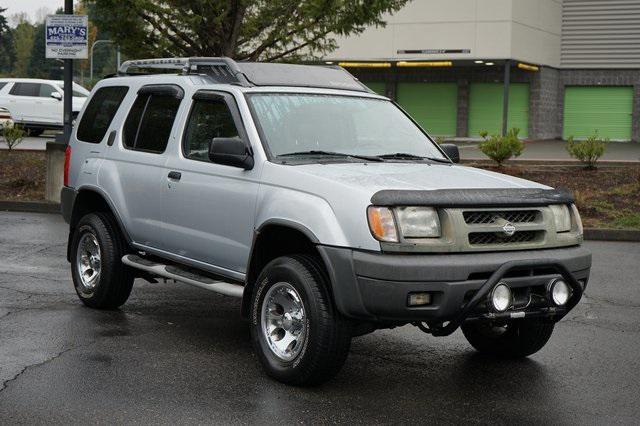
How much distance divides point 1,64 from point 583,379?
5161 inches

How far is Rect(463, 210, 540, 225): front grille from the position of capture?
18.8 ft

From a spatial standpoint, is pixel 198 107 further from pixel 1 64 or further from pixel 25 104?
pixel 1 64

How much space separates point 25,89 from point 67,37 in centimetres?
1767

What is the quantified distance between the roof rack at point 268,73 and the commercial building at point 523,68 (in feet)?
104

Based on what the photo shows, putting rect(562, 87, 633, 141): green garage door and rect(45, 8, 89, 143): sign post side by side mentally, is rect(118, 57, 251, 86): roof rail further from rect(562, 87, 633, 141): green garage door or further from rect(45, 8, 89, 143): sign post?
rect(562, 87, 633, 141): green garage door

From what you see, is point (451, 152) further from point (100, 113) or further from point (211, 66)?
point (100, 113)

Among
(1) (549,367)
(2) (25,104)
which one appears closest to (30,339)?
(1) (549,367)

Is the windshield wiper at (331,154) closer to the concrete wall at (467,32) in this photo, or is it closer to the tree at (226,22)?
the tree at (226,22)

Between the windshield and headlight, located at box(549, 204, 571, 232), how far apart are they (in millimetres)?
1223

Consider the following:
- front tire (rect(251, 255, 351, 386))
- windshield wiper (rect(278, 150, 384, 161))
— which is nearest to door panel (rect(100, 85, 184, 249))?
windshield wiper (rect(278, 150, 384, 161))

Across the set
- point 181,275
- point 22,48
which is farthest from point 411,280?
point 22,48

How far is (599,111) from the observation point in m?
42.5

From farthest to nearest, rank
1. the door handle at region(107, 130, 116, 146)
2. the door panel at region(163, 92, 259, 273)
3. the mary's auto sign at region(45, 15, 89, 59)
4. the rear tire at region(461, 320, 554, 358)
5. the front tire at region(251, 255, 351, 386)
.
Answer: the mary's auto sign at region(45, 15, 89, 59) → the door handle at region(107, 130, 116, 146) → the rear tire at region(461, 320, 554, 358) → the door panel at region(163, 92, 259, 273) → the front tire at region(251, 255, 351, 386)

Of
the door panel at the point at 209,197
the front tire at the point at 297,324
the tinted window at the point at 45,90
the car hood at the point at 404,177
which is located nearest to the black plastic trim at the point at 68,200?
the door panel at the point at 209,197
